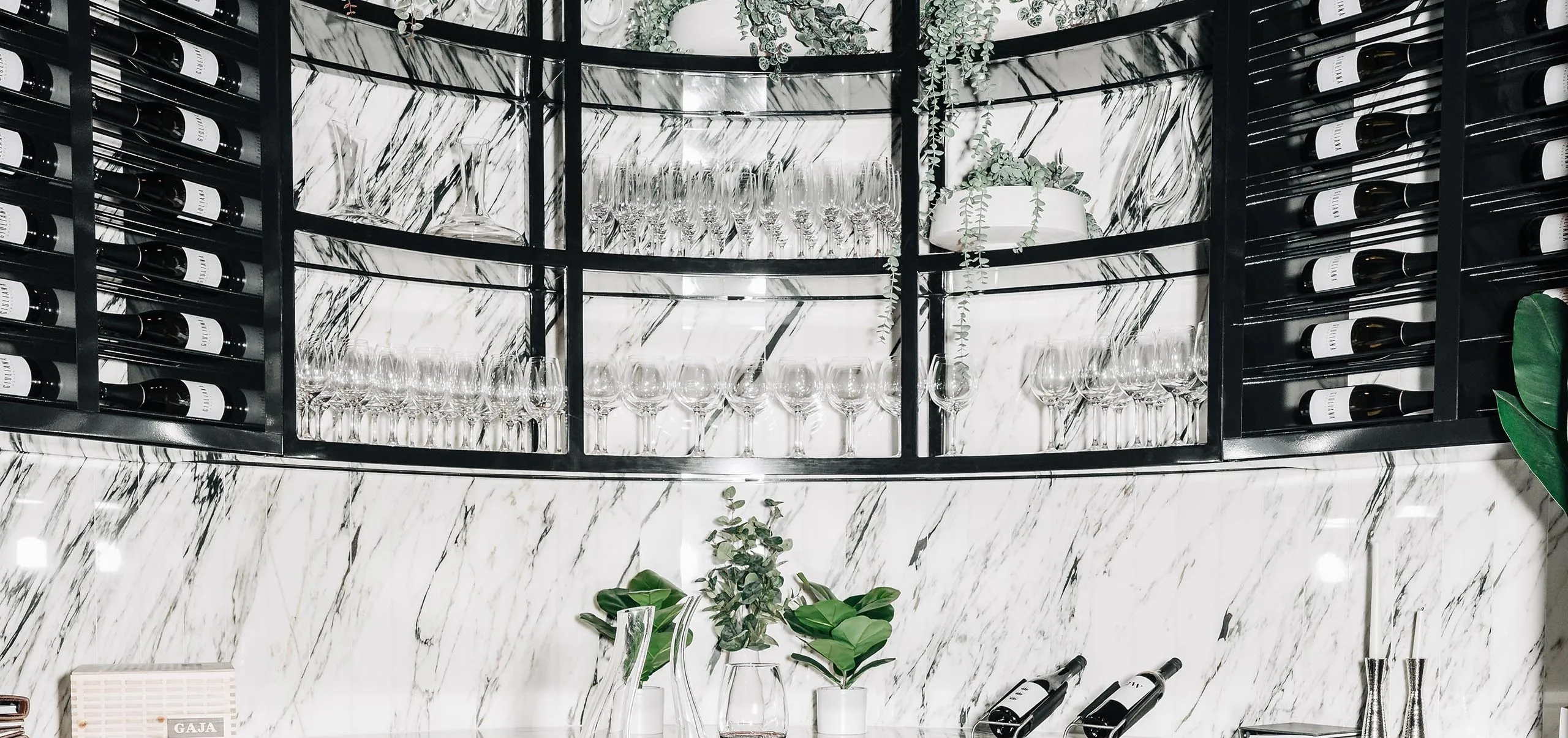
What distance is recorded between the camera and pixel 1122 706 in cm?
285

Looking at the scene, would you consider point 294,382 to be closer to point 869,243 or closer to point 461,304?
point 461,304

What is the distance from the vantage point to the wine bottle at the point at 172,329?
2539 millimetres

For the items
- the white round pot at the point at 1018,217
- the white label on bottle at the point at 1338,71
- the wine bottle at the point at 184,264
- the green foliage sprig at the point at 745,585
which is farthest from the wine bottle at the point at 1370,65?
the wine bottle at the point at 184,264

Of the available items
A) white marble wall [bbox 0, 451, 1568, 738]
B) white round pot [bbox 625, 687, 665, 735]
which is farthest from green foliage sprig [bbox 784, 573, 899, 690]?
white round pot [bbox 625, 687, 665, 735]

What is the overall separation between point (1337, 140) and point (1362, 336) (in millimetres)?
378

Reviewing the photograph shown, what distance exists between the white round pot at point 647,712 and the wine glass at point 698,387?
633 millimetres

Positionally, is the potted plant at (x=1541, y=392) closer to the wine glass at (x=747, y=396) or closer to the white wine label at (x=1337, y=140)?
the white wine label at (x=1337, y=140)

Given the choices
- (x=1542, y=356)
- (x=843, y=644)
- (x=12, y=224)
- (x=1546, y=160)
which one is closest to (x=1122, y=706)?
(x=843, y=644)

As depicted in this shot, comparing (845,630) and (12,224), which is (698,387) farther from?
(12,224)

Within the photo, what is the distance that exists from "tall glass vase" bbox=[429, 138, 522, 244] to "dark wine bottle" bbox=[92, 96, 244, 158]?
19.9 inches

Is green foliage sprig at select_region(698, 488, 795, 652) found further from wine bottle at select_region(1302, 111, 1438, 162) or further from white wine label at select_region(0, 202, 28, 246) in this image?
white wine label at select_region(0, 202, 28, 246)

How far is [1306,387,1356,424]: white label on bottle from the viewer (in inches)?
102

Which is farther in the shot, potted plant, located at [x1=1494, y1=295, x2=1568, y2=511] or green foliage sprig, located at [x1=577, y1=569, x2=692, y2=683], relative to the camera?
green foliage sprig, located at [x1=577, y1=569, x2=692, y2=683]

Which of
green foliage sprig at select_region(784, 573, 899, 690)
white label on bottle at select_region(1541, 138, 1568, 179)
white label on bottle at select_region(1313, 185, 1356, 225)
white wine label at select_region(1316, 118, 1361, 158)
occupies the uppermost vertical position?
white wine label at select_region(1316, 118, 1361, 158)
